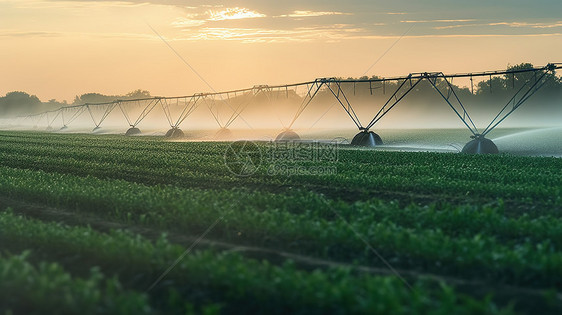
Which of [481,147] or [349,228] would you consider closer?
[349,228]

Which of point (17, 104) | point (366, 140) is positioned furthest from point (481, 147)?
point (17, 104)

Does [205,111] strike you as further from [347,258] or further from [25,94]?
[347,258]

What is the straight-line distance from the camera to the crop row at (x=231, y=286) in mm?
6281

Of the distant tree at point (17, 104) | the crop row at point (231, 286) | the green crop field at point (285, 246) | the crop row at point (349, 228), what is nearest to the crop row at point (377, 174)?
the green crop field at point (285, 246)

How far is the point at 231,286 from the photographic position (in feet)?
23.4

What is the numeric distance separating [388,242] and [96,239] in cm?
440

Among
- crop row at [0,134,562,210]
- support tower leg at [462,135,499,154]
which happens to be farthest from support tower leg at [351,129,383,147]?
crop row at [0,134,562,210]

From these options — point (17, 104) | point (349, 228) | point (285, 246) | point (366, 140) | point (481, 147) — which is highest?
point (17, 104)

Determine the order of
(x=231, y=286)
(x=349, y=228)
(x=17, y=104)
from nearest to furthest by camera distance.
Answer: (x=231, y=286) → (x=349, y=228) → (x=17, y=104)

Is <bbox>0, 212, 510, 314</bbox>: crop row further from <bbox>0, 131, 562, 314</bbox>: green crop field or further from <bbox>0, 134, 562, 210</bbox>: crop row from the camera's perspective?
<bbox>0, 134, 562, 210</bbox>: crop row

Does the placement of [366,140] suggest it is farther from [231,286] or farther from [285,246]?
[231,286]

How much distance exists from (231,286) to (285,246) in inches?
99.7

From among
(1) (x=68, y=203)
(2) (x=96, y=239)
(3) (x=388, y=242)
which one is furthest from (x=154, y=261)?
(1) (x=68, y=203)

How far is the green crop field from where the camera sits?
6770 mm
